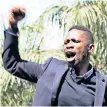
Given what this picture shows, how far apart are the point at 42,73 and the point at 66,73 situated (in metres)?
0.11

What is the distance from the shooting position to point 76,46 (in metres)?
1.79

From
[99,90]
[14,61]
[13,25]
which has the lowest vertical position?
[99,90]

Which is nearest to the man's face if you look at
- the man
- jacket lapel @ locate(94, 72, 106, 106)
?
the man

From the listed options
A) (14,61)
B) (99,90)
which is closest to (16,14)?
(14,61)

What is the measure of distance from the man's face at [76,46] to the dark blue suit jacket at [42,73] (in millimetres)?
60

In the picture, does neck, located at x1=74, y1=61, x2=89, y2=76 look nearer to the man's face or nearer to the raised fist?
the man's face

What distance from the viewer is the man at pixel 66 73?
173 cm

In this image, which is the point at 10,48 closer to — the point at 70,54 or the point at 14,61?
the point at 14,61

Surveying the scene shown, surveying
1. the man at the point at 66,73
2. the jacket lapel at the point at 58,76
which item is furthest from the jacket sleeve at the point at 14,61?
the jacket lapel at the point at 58,76

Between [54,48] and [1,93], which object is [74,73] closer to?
[54,48]

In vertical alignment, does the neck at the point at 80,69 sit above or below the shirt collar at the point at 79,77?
above

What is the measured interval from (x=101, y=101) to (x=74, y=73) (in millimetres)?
178

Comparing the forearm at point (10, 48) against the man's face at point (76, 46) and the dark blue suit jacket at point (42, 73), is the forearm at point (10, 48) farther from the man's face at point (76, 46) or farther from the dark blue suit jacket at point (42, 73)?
the man's face at point (76, 46)

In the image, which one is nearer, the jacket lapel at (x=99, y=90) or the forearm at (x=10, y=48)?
the jacket lapel at (x=99, y=90)
